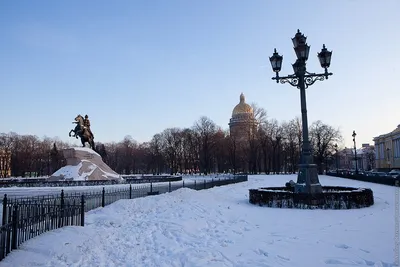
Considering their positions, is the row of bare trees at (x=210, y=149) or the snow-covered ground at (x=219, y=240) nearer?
the snow-covered ground at (x=219, y=240)

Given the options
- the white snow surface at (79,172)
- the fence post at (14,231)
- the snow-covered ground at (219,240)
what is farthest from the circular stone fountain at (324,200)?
the white snow surface at (79,172)

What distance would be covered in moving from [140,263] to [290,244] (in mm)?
3909

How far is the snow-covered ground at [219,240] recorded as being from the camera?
25.2 feet

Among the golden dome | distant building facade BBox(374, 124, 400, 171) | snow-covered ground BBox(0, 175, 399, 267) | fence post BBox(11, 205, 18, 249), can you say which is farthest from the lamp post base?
the golden dome

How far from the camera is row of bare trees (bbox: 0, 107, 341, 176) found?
81.1 meters

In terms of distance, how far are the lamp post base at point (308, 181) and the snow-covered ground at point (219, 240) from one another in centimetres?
212

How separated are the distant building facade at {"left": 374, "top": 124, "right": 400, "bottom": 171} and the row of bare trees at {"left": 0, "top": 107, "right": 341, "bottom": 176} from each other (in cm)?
2162

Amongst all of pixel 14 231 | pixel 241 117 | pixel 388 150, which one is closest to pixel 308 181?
pixel 14 231

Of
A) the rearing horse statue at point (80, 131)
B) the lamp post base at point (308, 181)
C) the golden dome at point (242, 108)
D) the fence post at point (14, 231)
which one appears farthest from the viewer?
the golden dome at point (242, 108)

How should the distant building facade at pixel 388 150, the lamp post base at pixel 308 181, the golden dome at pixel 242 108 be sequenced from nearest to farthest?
the lamp post base at pixel 308 181 < the distant building facade at pixel 388 150 < the golden dome at pixel 242 108

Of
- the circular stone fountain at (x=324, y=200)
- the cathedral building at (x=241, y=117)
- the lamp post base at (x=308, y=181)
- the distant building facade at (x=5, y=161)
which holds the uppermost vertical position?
the cathedral building at (x=241, y=117)

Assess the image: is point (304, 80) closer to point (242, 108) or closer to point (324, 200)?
point (324, 200)

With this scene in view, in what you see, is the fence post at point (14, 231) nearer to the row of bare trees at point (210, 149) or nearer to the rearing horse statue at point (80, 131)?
the rearing horse statue at point (80, 131)

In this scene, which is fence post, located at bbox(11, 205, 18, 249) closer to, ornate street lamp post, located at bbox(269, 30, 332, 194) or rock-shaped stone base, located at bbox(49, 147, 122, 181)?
ornate street lamp post, located at bbox(269, 30, 332, 194)
